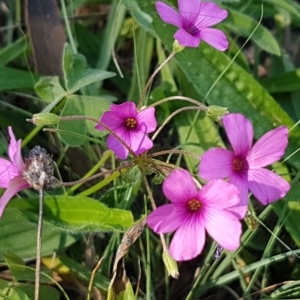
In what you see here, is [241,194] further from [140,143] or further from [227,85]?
[227,85]

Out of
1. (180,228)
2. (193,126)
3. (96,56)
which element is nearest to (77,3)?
(96,56)

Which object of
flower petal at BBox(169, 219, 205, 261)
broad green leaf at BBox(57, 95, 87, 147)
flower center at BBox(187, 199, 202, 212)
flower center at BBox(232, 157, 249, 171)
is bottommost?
flower petal at BBox(169, 219, 205, 261)

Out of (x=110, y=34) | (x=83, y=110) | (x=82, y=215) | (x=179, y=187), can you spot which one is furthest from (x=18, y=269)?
(x=110, y=34)

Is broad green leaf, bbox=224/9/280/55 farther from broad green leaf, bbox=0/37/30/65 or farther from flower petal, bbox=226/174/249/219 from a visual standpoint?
flower petal, bbox=226/174/249/219

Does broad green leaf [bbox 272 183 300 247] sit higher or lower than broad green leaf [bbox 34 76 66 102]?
lower

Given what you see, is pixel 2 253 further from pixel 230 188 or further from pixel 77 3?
pixel 77 3

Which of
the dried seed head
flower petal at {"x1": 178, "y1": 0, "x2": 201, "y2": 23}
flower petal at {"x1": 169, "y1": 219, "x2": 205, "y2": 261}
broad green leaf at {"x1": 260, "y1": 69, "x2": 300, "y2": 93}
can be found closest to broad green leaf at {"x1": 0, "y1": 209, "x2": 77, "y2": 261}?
the dried seed head
